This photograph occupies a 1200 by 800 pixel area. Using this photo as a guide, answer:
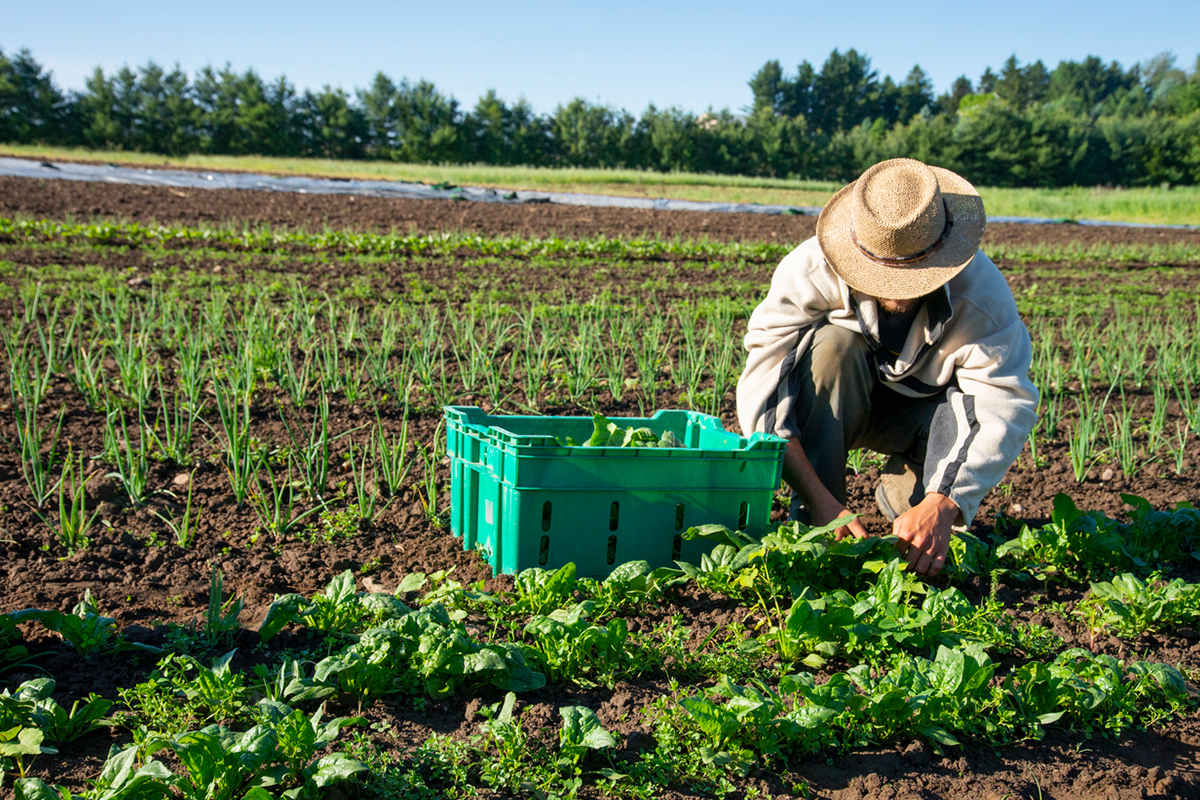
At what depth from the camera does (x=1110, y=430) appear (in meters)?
3.46

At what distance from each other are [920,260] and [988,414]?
18.0 inches

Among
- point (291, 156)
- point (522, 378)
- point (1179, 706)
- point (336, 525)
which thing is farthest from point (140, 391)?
point (291, 156)

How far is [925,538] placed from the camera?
6.39 ft

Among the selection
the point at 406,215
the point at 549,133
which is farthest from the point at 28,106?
the point at 406,215

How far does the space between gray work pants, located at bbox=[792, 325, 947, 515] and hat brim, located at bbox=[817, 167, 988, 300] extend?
0.95ft

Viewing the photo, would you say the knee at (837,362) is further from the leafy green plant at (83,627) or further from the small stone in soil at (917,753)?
the leafy green plant at (83,627)

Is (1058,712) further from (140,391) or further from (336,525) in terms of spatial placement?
(140,391)

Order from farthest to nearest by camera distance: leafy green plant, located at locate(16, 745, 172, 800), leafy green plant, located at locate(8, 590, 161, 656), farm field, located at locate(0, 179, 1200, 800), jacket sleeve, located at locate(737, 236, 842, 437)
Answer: jacket sleeve, located at locate(737, 236, 842, 437), leafy green plant, located at locate(8, 590, 161, 656), farm field, located at locate(0, 179, 1200, 800), leafy green plant, located at locate(16, 745, 172, 800)

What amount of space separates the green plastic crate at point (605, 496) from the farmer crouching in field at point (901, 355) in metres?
0.30

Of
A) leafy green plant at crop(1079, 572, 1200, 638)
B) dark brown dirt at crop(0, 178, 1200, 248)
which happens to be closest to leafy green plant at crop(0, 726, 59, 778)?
leafy green plant at crop(1079, 572, 1200, 638)

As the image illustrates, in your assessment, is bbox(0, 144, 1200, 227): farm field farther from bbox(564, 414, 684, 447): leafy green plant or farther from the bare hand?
the bare hand

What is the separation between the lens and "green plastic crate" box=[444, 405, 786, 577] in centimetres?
183

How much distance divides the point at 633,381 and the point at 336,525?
5.72ft

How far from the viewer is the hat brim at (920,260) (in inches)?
74.0
